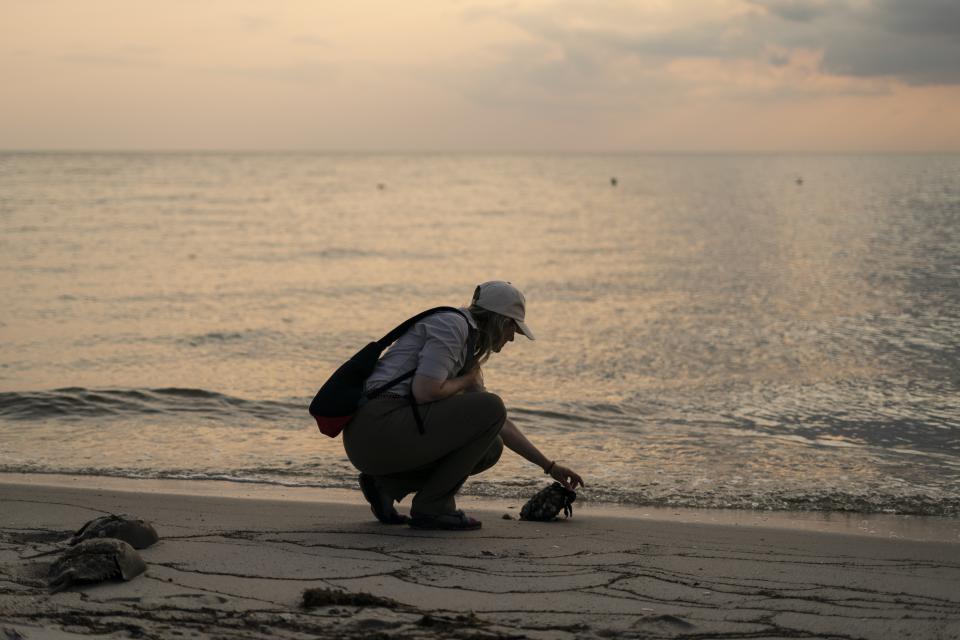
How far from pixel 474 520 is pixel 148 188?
7197 cm

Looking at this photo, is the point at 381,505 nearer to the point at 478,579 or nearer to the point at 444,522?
the point at 444,522

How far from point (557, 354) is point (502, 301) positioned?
29.0 feet

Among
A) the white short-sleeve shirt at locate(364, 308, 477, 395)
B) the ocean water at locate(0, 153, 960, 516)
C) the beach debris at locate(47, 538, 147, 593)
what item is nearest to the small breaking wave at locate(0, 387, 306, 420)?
the ocean water at locate(0, 153, 960, 516)

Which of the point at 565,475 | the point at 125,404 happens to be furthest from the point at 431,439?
the point at 125,404

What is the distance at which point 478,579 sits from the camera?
15.2 feet

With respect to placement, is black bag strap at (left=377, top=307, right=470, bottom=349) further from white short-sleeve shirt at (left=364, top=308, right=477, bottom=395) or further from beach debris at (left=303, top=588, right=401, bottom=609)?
beach debris at (left=303, top=588, right=401, bottom=609)

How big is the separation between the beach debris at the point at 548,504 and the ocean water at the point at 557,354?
1.18m

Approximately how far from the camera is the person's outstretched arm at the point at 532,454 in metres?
5.68

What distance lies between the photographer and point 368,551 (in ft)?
16.8

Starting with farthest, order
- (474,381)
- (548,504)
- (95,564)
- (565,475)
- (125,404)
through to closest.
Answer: (125,404) → (548,504) → (565,475) → (474,381) → (95,564)

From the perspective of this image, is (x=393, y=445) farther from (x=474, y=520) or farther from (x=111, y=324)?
(x=111, y=324)

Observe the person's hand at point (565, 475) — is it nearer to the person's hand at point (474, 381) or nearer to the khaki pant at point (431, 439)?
the khaki pant at point (431, 439)

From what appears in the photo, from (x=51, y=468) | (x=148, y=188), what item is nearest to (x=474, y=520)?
(x=51, y=468)

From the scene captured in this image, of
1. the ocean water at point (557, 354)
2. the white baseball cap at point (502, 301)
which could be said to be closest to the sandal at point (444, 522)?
the white baseball cap at point (502, 301)
